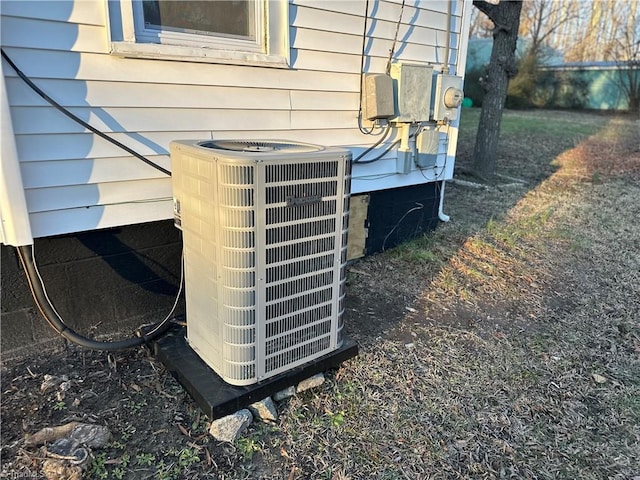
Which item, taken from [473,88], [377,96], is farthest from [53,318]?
[473,88]

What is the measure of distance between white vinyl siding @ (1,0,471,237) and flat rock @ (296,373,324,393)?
1.23m

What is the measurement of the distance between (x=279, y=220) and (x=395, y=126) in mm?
2107

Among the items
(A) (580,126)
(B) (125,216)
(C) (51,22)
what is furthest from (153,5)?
(A) (580,126)

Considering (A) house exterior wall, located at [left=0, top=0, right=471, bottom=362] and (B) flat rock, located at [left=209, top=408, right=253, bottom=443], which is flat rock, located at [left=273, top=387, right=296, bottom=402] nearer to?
(B) flat rock, located at [left=209, top=408, right=253, bottom=443]

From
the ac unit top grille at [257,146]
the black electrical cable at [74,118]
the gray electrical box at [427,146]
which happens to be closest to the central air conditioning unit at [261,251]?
the ac unit top grille at [257,146]

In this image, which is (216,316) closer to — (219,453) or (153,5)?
(219,453)

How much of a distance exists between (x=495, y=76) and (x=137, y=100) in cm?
562

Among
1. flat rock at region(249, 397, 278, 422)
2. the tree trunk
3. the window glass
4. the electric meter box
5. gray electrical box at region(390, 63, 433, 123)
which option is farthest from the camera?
the tree trunk

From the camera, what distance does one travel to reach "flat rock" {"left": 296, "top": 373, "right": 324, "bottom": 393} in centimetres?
216

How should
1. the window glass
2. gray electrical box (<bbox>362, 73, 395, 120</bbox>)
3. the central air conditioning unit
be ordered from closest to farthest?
the central air conditioning unit → the window glass → gray electrical box (<bbox>362, 73, 395, 120</bbox>)

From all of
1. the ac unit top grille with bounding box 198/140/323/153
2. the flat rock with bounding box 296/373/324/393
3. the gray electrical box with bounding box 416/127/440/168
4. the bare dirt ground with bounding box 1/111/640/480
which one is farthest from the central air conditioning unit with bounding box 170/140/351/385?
the gray electrical box with bounding box 416/127/440/168

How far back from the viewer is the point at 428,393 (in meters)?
2.21

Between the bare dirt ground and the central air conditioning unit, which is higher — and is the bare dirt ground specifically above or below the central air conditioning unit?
below

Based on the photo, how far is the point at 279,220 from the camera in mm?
1805
